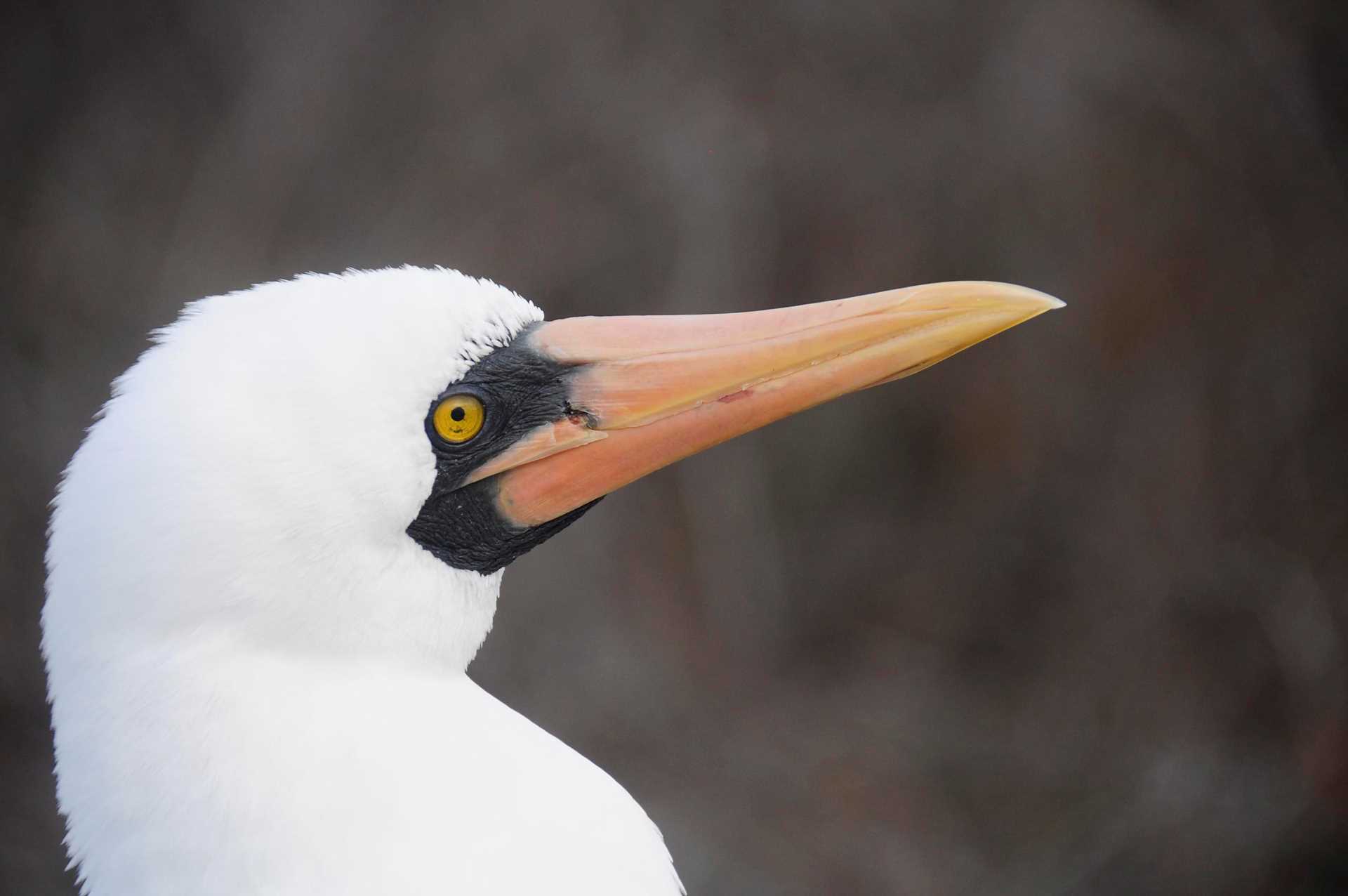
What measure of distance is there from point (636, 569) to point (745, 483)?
0.61 meters

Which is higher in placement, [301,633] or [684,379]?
[684,379]

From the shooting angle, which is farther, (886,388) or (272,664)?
(886,388)

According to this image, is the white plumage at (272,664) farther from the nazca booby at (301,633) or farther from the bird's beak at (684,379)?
the bird's beak at (684,379)

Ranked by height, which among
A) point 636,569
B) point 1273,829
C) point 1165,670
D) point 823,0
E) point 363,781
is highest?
point 823,0

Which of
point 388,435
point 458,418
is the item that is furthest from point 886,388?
point 388,435

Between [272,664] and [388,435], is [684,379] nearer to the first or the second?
[388,435]

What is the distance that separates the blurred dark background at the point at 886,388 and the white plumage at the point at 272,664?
3565mm

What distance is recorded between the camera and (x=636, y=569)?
18.1 ft

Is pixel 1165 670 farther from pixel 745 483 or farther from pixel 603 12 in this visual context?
pixel 603 12

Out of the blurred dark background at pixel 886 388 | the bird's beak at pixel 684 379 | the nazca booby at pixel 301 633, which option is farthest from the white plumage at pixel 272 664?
the blurred dark background at pixel 886 388

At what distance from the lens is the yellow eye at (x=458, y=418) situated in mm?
1977

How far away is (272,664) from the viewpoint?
5.81 ft

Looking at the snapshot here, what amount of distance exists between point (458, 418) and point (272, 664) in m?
0.48

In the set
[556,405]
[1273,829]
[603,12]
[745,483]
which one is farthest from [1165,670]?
[556,405]
